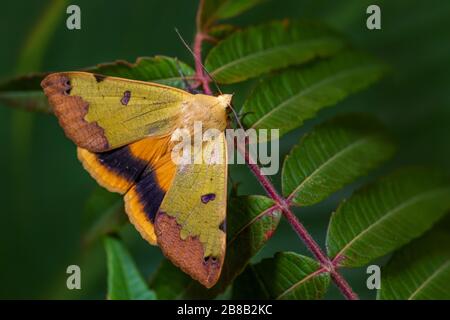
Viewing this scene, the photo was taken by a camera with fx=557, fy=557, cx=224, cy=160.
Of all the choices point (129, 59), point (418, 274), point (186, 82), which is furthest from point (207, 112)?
point (129, 59)

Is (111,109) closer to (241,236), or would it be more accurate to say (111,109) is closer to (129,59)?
(241,236)

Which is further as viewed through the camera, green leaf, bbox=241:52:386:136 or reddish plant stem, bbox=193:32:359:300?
green leaf, bbox=241:52:386:136

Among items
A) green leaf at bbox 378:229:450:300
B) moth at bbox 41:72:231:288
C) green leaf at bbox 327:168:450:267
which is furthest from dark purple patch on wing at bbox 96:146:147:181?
green leaf at bbox 378:229:450:300

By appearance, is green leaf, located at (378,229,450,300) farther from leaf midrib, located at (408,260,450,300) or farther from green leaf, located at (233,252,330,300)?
green leaf, located at (233,252,330,300)

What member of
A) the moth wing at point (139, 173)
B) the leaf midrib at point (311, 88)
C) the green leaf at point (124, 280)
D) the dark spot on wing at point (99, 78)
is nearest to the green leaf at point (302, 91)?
the leaf midrib at point (311, 88)

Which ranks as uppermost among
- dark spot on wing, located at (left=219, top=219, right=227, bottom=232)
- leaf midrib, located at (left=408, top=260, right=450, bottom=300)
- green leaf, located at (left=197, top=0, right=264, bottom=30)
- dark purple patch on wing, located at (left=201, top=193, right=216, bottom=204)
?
green leaf, located at (left=197, top=0, right=264, bottom=30)

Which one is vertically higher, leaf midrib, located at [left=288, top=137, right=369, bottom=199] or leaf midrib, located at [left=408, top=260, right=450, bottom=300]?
leaf midrib, located at [left=288, top=137, right=369, bottom=199]

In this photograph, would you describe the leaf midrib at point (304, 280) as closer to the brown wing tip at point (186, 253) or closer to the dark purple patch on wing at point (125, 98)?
the brown wing tip at point (186, 253)
